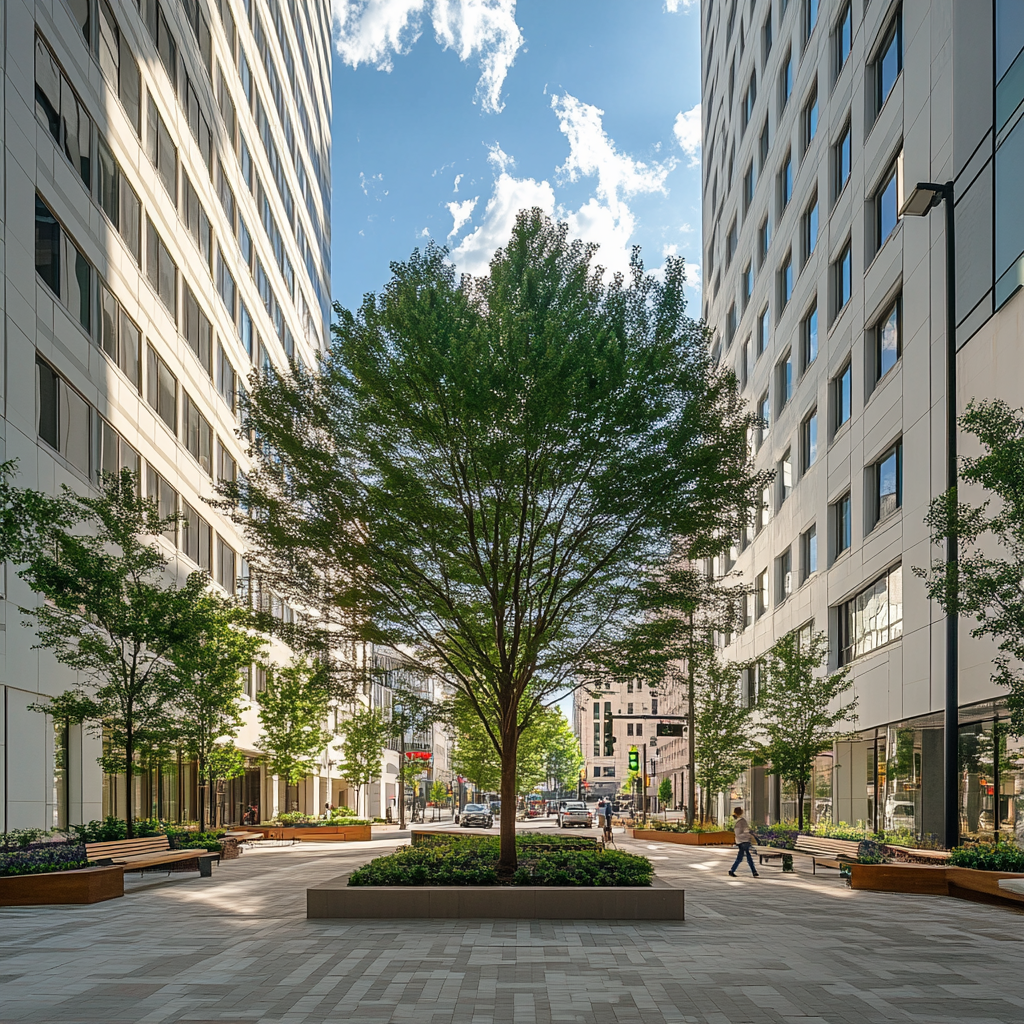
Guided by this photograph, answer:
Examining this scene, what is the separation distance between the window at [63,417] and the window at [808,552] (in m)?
24.0

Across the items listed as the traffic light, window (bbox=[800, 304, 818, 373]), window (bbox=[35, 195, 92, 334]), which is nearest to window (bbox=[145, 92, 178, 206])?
window (bbox=[35, 195, 92, 334])

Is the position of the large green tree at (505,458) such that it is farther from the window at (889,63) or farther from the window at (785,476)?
the window at (785,476)

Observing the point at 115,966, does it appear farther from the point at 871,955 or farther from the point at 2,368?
the point at 2,368

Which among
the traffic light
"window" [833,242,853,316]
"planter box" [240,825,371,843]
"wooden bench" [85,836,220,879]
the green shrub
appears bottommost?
"planter box" [240,825,371,843]

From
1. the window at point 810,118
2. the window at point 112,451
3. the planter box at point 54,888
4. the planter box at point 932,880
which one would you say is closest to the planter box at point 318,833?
the window at point 112,451

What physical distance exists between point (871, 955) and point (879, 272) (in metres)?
21.8

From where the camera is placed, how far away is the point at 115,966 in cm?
1132

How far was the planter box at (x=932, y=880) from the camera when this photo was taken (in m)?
16.8

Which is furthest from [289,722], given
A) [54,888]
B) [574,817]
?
[54,888]

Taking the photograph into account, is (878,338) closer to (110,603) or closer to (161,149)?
(110,603)

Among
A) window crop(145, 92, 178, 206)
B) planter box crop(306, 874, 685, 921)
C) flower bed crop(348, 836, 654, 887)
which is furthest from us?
window crop(145, 92, 178, 206)

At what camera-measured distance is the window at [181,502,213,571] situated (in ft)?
124

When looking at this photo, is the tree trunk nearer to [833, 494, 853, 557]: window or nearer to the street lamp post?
the street lamp post

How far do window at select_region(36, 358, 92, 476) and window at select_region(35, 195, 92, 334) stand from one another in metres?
1.96
